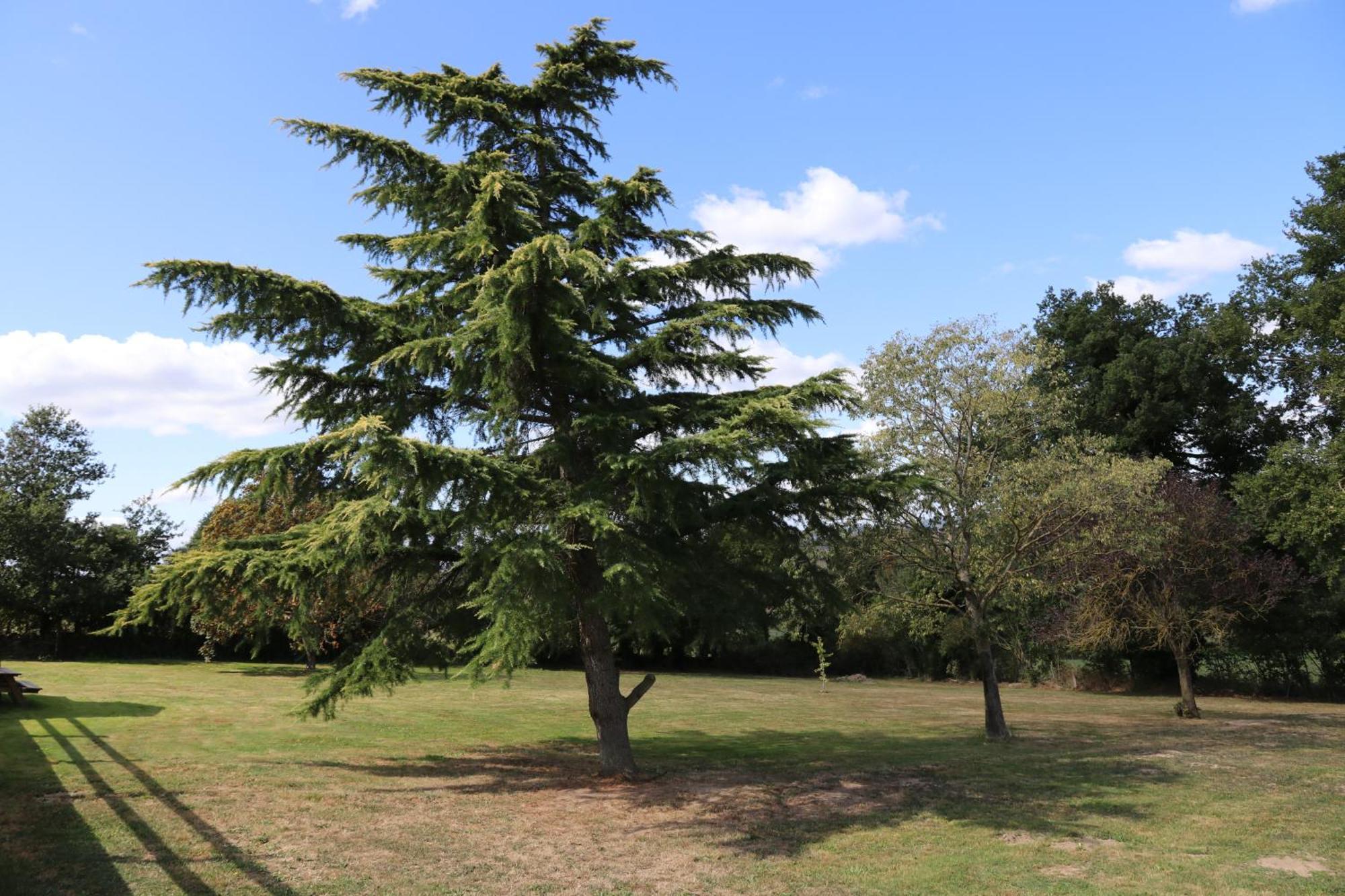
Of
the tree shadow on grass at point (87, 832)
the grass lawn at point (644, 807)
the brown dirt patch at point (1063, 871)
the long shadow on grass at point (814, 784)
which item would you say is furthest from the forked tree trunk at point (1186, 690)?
the tree shadow on grass at point (87, 832)

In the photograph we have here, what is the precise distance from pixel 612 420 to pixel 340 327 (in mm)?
4620

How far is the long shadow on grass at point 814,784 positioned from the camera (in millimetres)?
10172

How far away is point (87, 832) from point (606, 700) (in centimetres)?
666

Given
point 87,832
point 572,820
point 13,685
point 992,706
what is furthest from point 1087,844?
point 13,685

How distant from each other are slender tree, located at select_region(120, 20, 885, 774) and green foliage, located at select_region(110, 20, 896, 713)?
0.04 m

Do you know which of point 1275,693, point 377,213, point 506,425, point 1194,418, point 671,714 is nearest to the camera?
point 506,425

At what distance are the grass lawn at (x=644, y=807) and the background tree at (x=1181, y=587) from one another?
10.0 feet

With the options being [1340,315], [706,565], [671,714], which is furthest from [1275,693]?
[706,565]

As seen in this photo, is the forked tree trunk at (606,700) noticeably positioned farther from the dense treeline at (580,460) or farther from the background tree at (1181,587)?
the background tree at (1181,587)

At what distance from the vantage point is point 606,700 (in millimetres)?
12828

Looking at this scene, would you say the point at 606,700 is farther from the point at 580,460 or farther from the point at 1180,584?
the point at 1180,584

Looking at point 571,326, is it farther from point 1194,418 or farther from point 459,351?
point 1194,418

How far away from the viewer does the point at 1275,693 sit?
101 ft

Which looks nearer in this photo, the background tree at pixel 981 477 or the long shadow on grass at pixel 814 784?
the long shadow on grass at pixel 814 784
